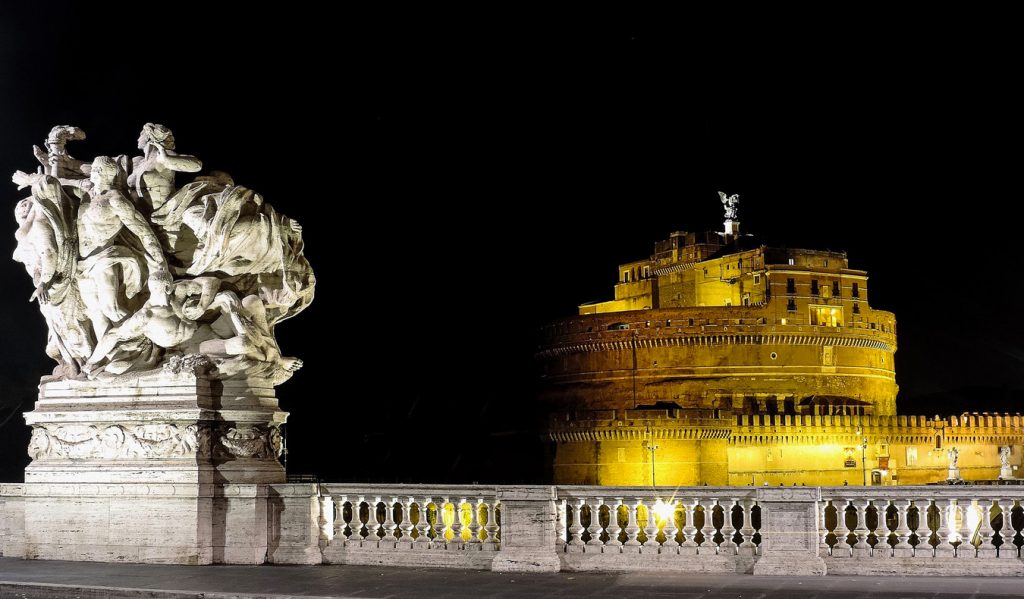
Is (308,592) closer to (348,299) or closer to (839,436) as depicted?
(348,299)

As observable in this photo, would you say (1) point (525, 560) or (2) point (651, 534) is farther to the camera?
(1) point (525, 560)

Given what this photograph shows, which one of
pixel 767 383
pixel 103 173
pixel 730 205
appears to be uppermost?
pixel 730 205

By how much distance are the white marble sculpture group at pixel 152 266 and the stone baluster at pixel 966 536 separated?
197 inches

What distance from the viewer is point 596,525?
27.9 feet

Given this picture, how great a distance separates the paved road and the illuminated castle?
162ft

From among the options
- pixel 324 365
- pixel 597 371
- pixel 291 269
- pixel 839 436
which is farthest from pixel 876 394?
pixel 291 269

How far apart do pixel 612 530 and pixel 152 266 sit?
3940mm

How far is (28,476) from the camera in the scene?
9.59 metres

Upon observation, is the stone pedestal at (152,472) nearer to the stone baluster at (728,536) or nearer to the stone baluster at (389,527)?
the stone baluster at (389,527)

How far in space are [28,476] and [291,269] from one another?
2.54 m

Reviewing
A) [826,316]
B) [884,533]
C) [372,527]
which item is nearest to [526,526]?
[372,527]

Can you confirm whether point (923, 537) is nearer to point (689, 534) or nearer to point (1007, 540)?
point (1007, 540)

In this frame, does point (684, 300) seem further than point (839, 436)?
A: Yes

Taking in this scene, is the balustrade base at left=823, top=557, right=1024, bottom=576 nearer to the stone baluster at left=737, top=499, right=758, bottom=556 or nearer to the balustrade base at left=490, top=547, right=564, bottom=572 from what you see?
the stone baluster at left=737, top=499, right=758, bottom=556
